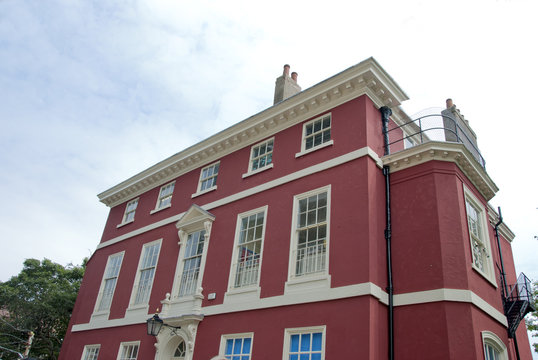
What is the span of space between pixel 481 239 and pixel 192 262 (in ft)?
30.9

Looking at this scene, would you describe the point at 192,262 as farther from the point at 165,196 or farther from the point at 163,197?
the point at 163,197

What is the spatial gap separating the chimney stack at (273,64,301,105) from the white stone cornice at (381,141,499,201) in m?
6.46

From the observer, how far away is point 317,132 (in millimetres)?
14031

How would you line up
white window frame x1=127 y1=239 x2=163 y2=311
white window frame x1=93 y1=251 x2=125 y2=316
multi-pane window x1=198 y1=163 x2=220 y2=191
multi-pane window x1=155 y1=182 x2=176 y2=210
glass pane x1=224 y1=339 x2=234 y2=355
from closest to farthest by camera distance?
glass pane x1=224 y1=339 x2=234 y2=355, white window frame x1=127 y1=239 x2=163 y2=311, multi-pane window x1=198 y1=163 x2=220 y2=191, white window frame x1=93 y1=251 x2=125 y2=316, multi-pane window x1=155 y1=182 x2=176 y2=210

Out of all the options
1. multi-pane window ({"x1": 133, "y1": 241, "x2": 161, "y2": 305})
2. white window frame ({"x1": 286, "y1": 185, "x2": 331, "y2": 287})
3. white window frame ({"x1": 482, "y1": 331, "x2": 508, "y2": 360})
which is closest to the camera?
white window frame ({"x1": 482, "y1": 331, "x2": 508, "y2": 360})

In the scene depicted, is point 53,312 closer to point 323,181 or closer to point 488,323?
point 323,181

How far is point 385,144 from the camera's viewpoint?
13.4 m

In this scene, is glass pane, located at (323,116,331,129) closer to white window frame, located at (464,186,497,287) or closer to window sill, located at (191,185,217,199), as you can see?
white window frame, located at (464,186,497,287)

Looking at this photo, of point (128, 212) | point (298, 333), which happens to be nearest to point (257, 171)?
point (298, 333)

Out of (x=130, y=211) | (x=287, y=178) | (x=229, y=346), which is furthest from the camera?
(x=130, y=211)

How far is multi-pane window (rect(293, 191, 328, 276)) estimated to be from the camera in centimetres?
1196

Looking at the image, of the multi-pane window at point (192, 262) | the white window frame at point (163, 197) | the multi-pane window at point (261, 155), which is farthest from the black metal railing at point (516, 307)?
the white window frame at point (163, 197)

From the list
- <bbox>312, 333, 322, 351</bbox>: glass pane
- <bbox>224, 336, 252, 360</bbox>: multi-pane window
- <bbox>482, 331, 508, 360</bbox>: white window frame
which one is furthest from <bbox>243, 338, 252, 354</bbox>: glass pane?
<bbox>482, 331, 508, 360</bbox>: white window frame

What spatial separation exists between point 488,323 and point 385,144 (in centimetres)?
558
